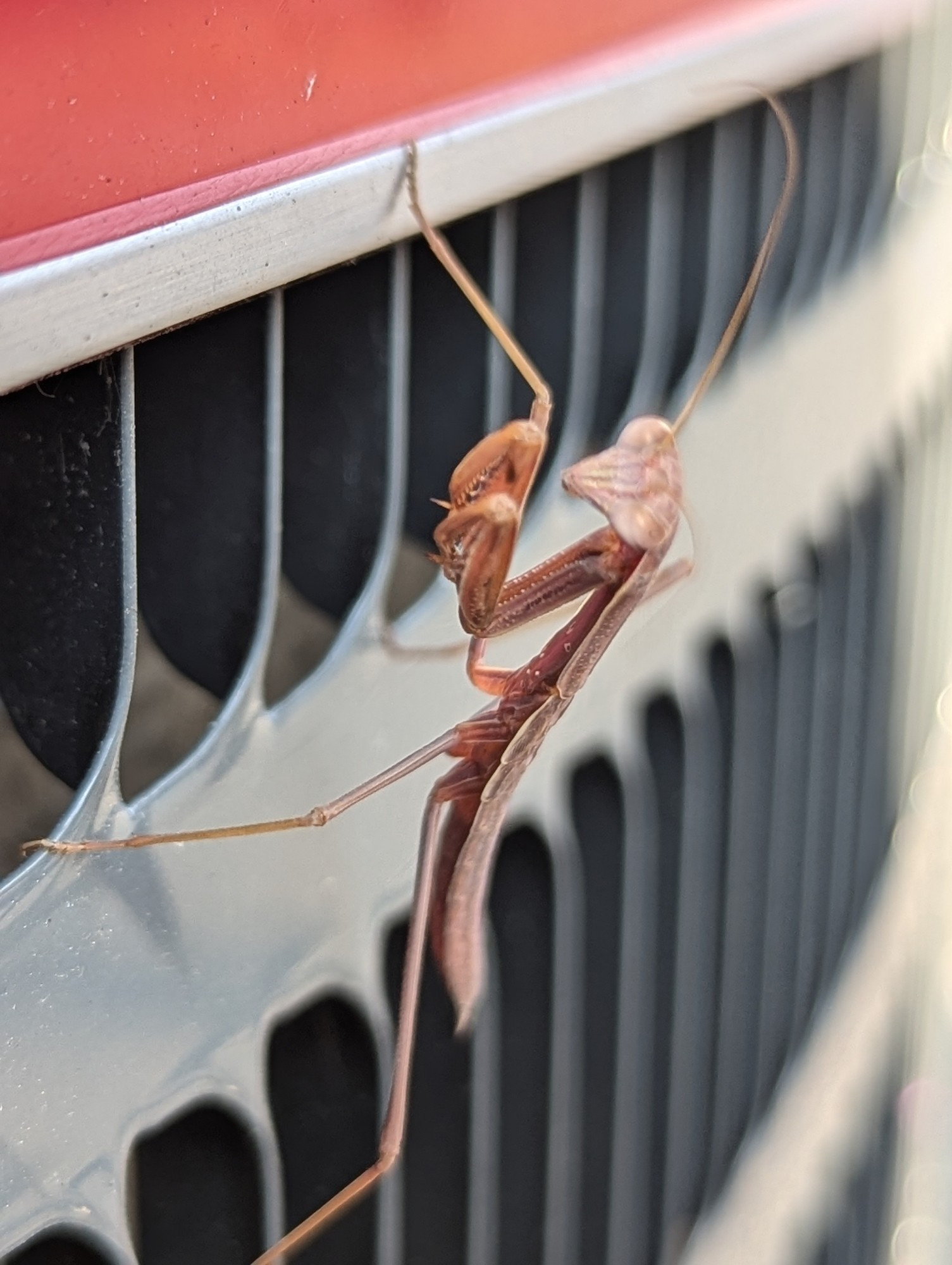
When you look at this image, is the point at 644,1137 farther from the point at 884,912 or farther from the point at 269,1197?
the point at 884,912

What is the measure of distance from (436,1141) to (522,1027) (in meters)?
0.11

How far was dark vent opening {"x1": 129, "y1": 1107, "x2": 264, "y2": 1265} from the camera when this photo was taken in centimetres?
59

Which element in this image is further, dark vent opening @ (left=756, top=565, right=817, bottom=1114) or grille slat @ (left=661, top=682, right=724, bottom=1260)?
dark vent opening @ (left=756, top=565, right=817, bottom=1114)

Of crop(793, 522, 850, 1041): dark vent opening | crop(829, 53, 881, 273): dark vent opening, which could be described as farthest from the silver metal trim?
crop(793, 522, 850, 1041): dark vent opening

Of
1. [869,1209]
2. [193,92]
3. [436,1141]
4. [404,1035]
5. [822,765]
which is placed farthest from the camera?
[869,1209]

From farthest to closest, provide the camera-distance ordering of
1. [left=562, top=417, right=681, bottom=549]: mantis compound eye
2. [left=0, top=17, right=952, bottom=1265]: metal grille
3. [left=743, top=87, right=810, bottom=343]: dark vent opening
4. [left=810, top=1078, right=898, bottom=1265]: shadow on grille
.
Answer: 1. [left=810, top=1078, right=898, bottom=1265]: shadow on grille
2. [left=743, top=87, right=810, bottom=343]: dark vent opening
3. [left=562, top=417, right=681, bottom=549]: mantis compound eye
4. [left=0, top=17, right=952, bottom=1265]: metal grille

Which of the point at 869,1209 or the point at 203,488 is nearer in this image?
Result: the point at 203,488

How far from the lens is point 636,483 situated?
24.9 inches

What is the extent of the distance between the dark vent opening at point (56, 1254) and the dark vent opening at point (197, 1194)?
1.2 inches

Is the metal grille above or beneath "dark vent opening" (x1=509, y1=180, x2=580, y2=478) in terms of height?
beneath

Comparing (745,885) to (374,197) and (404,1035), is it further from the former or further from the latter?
(374,197)

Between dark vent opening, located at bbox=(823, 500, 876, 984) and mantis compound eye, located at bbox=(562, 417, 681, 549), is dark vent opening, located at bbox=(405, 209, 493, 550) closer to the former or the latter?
mantis compound eye, located at bbox=(562, 417, 681, 549)

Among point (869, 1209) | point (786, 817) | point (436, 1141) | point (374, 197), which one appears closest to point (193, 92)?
point (374, 197)

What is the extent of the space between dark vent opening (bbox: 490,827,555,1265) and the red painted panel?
0.51 metres
